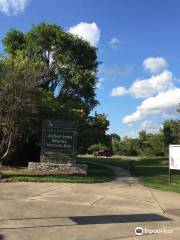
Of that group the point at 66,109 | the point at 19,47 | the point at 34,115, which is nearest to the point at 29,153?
the point at 66,109

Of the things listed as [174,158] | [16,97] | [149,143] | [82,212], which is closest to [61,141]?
[16,97]

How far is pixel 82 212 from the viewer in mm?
11586

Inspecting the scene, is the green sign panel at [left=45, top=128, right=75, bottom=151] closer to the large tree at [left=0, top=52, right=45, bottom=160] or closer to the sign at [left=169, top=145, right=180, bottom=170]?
the large tree at [left=0, top=52, right=45, bottom=160]

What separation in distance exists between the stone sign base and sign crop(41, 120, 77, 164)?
56cm

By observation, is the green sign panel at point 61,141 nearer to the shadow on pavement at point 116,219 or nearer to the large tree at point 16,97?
the large tree at point 16,97

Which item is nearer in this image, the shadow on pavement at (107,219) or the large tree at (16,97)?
the shadow on pavement at (107,219)

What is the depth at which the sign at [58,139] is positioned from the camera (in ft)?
75.9

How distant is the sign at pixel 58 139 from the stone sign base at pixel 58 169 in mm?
565

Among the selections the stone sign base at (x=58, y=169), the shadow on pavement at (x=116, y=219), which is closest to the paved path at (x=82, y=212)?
the shadow on pavement at (x=116, y=219)

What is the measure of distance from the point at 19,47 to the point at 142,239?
104 ft

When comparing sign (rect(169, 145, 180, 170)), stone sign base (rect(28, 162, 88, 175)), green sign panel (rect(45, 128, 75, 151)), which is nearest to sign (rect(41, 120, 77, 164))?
green sign panel (rect(45, 128, 75, 151))

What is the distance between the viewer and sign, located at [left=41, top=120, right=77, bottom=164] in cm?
2312

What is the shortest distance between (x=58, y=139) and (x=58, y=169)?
5.67 feet

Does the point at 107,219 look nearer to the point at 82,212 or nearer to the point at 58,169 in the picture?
the point at 82,212
